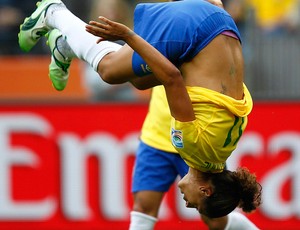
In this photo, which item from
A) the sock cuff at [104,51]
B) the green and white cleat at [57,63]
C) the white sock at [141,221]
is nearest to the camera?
the sock cuff at [104,51]

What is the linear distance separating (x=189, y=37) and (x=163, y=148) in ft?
5.44

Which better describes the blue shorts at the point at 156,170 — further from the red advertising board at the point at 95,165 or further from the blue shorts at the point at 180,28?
the red advertising board at the point at 95,165

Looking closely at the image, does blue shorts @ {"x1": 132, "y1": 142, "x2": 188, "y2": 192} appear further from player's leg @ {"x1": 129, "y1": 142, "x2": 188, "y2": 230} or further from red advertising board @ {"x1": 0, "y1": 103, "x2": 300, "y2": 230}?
red advertising board @ {"x1": 0, "y1": 103, "x2": 300, "y2": 230}

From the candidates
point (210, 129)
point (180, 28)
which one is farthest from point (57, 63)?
point (210, 129)

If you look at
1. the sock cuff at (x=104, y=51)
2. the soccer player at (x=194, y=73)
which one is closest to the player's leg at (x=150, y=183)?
the soccer player at (x=194, y=73)

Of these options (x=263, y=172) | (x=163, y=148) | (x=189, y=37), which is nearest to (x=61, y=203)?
(x=263, y=172)

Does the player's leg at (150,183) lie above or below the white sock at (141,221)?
above

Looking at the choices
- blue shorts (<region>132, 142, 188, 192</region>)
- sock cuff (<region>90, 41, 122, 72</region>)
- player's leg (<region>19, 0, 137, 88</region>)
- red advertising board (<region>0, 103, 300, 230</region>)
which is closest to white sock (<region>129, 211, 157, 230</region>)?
blue shorts (<region>132, 142, 188, 192</region>)

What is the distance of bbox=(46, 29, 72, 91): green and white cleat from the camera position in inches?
277

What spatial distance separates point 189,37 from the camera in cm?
639

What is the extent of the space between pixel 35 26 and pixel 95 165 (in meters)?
3.33

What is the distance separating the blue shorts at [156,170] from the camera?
7848 mm

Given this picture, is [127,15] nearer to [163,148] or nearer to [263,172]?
[263,172]

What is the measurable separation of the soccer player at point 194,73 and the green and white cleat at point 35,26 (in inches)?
9.5
